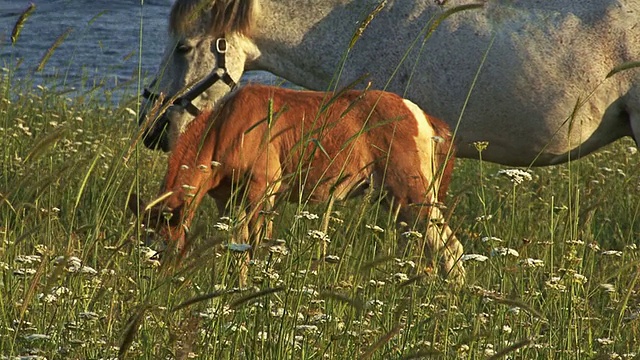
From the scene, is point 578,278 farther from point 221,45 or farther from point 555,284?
point 221,45

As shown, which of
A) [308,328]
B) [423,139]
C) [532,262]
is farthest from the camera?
[423,139]

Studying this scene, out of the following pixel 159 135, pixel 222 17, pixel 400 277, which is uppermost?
pixel 400 277

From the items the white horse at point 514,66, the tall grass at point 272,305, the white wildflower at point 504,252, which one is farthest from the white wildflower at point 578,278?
the white horse at point 514,66

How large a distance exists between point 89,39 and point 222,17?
10053 mm

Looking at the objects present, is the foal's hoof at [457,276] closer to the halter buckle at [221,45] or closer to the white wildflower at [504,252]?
the white wildflower at [504,252]

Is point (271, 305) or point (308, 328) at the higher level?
point (308, 328)

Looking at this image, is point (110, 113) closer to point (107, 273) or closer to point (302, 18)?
point (302, 18)

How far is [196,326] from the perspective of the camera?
3.03 metres

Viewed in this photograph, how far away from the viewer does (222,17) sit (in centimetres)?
744

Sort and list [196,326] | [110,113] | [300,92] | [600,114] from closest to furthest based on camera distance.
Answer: [196,326] → [300,92] → [600,114] → [110,113]

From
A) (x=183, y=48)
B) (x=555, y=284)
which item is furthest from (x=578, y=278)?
(x=183, y=48)

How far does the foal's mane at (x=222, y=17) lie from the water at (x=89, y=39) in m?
5.97

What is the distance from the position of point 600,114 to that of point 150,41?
1162 centimetres

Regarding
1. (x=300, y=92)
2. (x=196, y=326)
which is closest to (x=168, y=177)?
(x=300, y=92)
